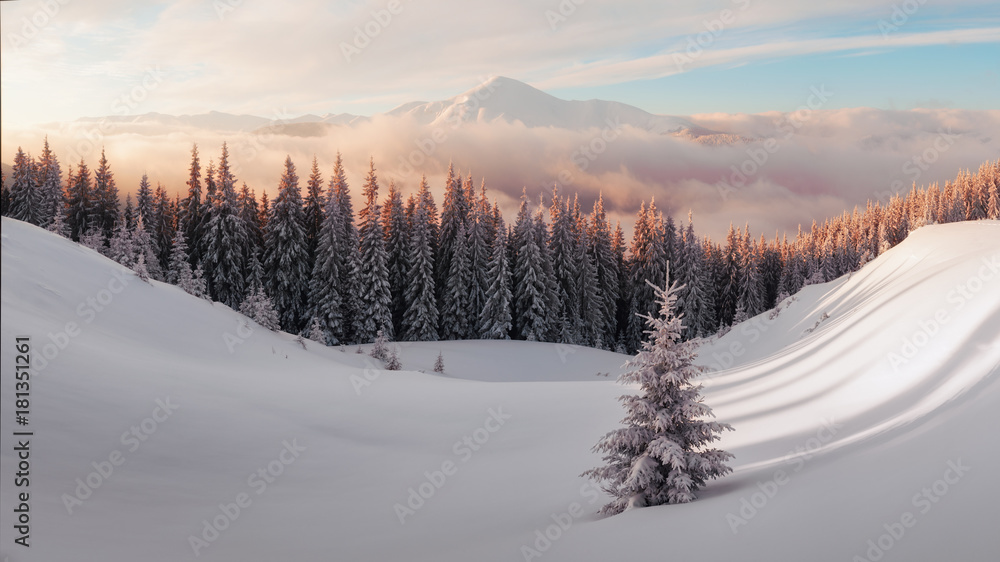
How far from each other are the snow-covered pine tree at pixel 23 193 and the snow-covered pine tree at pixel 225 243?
14423mm

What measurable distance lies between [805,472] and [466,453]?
6.84 m

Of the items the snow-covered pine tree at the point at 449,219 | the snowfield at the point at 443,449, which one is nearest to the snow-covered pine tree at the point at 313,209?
the snow-covered pine tree at the point at 449,219

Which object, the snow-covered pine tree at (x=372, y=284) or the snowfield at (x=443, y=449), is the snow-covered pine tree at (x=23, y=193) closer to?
the snow-covered pine tree at (x=372, y=284)

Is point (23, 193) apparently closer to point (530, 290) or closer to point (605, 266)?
point (530, 290)

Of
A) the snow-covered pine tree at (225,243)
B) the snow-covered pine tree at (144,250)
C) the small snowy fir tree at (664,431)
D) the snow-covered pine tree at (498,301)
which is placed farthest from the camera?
the snow-covered pine tree at (498,301)

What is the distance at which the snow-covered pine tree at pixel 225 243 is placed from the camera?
43781mm

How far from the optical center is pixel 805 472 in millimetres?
7559

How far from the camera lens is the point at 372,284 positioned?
45.2 metres

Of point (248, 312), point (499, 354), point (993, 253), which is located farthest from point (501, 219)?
point (993, 253)

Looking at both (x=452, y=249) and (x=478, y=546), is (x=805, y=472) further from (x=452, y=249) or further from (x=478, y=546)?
(x=452, y=249)

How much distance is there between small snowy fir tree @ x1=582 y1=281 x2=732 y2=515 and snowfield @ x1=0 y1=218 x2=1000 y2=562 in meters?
0.36

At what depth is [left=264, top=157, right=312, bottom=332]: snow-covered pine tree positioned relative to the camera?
1767 inches

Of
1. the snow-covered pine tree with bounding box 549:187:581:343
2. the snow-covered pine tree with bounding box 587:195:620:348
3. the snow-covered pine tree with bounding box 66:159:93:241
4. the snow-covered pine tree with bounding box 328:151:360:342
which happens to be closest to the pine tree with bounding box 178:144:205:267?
the snow-covered pine tree with bounding box 66:159:93:241

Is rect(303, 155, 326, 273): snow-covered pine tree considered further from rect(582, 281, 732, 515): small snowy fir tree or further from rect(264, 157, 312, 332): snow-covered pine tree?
rect(582, 281, 732, 515): small snowy fir tree
